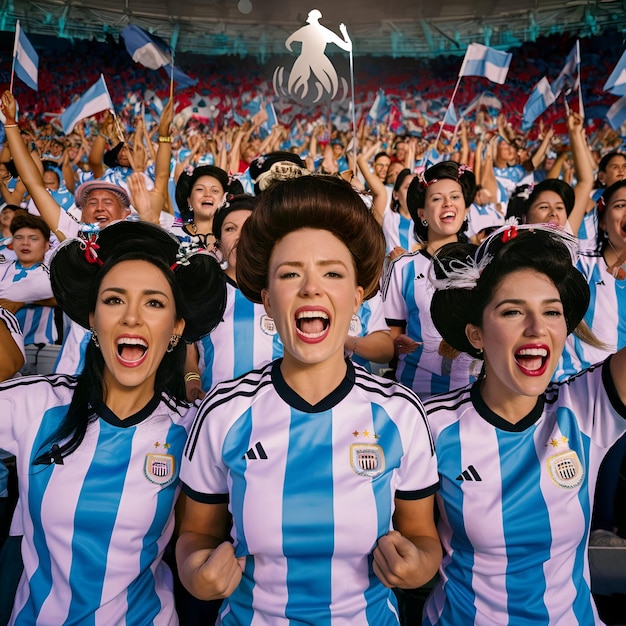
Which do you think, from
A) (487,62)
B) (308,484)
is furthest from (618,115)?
(308,484)

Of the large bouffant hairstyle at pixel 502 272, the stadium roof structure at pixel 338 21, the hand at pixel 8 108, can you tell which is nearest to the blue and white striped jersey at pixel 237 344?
the large bouffant hairstyle at pixel 502 272

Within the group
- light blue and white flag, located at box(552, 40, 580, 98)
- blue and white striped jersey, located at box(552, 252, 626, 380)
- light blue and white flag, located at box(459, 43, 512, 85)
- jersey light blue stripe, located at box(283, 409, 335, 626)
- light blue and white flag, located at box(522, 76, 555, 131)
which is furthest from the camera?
light blue and white flag, located at box(459, 43, 512, 85)

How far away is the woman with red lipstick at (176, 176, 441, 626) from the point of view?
133cm

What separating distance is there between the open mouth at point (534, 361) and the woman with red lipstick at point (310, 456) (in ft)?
0.97

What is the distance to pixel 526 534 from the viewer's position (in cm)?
142

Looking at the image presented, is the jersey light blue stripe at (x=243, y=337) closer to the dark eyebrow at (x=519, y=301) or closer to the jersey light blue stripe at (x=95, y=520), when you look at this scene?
the jersey light blue stripe at (x=95, y=520)

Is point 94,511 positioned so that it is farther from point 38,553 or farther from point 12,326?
point 12,326

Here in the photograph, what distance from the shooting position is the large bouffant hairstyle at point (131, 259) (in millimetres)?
1562

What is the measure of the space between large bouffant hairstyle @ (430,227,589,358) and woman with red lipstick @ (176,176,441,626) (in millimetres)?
336

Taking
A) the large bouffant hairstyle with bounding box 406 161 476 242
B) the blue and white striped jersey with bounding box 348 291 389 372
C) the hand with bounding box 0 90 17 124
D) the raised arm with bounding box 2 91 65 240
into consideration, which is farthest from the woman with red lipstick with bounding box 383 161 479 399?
the hand with bounding box 0 90 17 124

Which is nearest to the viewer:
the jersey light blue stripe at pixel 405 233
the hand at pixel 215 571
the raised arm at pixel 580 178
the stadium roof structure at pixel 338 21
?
the hand at pixel 215 571

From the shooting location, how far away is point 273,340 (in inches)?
97.7

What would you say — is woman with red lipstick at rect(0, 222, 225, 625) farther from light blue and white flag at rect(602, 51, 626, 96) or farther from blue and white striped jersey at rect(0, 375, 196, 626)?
light blue and white flag at rect(602, 51, 626, 96)

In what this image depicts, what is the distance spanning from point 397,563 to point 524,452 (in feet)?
1.70
